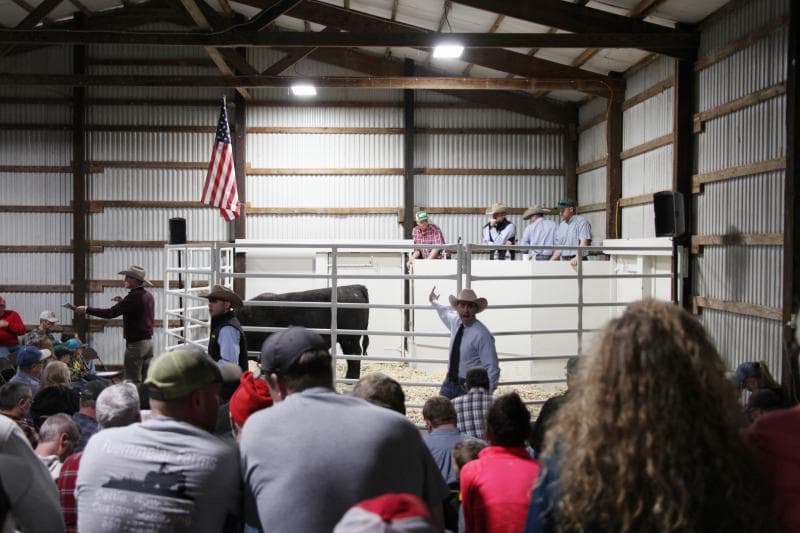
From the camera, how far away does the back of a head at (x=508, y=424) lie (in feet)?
8.05

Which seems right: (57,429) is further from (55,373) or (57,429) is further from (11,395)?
(55,373)

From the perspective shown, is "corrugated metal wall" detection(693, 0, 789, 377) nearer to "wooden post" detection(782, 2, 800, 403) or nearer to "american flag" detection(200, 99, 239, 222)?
"wooden post" detection(782, 2, 800, 403)

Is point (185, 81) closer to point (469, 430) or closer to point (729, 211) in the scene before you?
point (729, 211)

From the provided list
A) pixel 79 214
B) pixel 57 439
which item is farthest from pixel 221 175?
pixel 57 439

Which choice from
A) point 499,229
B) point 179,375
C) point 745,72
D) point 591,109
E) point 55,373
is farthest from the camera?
point 591,109

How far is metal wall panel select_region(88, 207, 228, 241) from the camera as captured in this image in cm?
1362

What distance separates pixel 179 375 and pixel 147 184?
12.4 m

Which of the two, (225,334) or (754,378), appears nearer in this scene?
(754,378)

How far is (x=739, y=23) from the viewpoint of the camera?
7363 mm

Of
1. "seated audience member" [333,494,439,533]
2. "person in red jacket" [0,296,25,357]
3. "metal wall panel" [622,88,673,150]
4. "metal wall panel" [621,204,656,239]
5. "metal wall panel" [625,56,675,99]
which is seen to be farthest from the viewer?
"metal wall panel" [621,204,656,239]

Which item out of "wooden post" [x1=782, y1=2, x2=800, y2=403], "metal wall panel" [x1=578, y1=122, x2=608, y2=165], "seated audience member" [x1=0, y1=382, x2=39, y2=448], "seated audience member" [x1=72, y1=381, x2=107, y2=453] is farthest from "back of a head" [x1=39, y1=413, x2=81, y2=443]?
"metal wall panel" [x1=578, y1=122, x2=608, y2=165]

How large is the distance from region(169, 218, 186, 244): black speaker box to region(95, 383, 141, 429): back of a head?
294 inches

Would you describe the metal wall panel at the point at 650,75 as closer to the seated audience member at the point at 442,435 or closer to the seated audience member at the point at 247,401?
the seated audience member at the point at 442,435

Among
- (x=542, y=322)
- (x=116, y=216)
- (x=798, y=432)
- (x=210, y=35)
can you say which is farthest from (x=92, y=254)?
(x=798, y=432)
